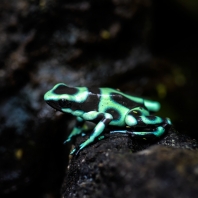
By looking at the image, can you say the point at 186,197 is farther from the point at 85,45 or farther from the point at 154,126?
the point at 85,45

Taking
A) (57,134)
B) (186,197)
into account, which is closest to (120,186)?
(186,197)

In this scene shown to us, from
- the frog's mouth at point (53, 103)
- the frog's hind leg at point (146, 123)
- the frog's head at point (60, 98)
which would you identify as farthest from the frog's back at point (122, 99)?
the frog's mouth at point (53, 103)

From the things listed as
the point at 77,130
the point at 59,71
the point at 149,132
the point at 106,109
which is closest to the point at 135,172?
the point at 149,132

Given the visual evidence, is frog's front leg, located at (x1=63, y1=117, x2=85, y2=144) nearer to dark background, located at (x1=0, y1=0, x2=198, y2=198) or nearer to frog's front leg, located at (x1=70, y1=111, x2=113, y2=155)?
frog's front leg, located at (x1=70, y1=111, x2=113, y2=155)

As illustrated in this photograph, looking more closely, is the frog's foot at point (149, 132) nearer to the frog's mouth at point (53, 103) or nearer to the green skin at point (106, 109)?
the green skin at point (106, 109)

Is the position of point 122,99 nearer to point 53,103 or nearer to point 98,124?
point 98,124

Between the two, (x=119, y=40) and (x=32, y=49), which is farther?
(x=119, y=40)
